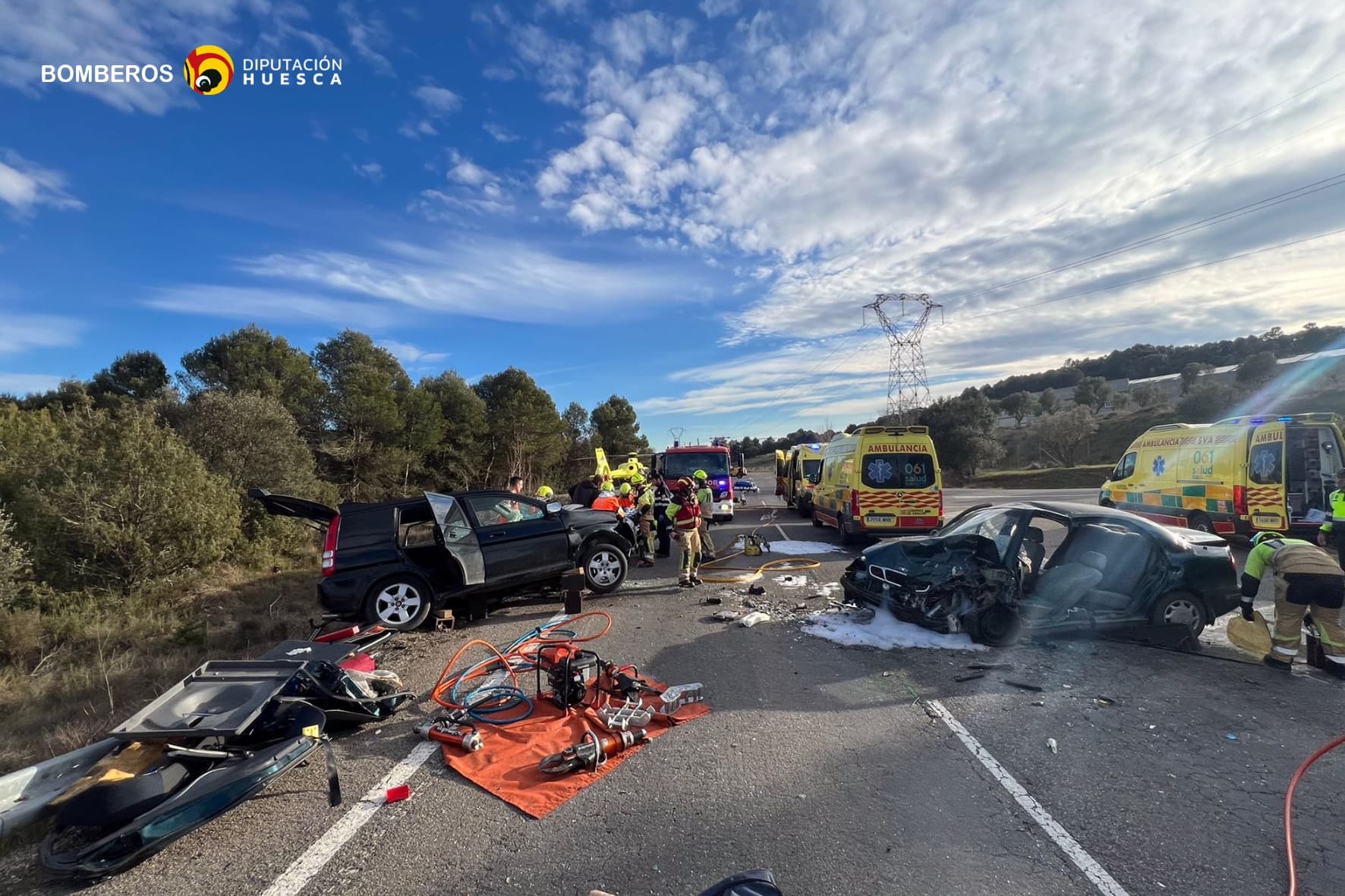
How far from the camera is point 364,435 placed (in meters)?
26.3

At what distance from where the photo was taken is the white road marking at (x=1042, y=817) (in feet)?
8.70

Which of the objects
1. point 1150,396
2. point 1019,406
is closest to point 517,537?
point 1150,396

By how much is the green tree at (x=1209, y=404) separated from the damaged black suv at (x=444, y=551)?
165ft

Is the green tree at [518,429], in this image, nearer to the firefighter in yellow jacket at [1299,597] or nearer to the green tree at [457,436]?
the green tree at [457,436]

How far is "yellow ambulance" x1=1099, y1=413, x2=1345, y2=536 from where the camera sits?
1051 centimetres

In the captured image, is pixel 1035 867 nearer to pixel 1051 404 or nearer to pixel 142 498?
pixel 142 498

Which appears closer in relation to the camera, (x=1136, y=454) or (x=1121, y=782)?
(x=1121, y=782)

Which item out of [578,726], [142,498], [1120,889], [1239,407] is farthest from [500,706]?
[1239,407]

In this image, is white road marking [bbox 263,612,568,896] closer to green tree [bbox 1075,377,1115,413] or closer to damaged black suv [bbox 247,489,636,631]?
damaged black suv [bbox 247,489,636,631]

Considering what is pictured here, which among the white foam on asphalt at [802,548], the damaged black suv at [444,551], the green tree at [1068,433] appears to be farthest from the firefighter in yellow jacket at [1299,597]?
the green tree at [1068,433]

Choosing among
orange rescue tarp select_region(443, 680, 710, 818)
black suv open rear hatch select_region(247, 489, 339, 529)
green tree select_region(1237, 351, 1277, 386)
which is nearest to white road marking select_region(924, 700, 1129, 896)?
orange rescue tarp select_region(443, 680, 710, 818)

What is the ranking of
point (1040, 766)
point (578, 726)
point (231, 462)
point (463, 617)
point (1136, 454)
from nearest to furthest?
point (1040, 766) < point (578, 726) < point (463, 617) < point (1136, 454) < point (231, 462)

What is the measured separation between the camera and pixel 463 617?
7879 mm

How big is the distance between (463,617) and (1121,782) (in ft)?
22.6
